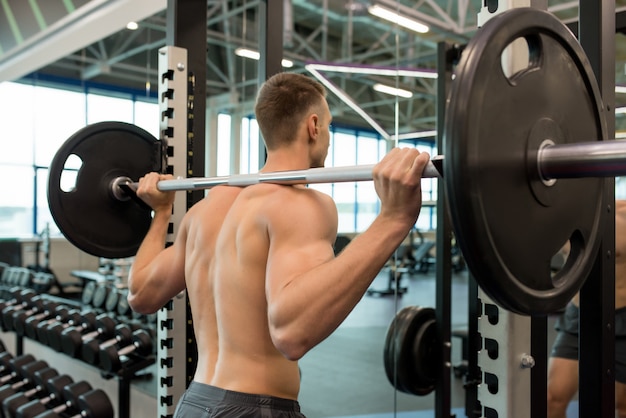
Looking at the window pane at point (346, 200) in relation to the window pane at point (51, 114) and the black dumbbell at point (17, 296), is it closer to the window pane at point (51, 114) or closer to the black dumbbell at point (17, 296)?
the black dumbbell at point (17, 296)

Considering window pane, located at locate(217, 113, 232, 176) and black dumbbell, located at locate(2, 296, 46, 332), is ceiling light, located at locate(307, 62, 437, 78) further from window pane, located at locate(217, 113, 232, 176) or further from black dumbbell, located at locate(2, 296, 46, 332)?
black dumbbell, located at locate(2, 296, 46, 332)

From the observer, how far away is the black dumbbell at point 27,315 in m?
4.01

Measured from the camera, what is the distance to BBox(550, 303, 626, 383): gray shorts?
2410 millimetres

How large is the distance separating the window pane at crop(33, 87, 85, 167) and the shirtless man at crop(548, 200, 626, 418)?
5742 millimetres

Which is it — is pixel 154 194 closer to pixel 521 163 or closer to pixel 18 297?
pixel 521 163

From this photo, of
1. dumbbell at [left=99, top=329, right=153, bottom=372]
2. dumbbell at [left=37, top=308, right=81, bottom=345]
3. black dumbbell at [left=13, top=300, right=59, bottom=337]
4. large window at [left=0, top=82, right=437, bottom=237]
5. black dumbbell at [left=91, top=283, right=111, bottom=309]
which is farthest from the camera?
large window at [left=0, top=82, right=437, bottom=237]

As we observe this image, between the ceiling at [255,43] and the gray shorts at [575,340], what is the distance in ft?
3.20

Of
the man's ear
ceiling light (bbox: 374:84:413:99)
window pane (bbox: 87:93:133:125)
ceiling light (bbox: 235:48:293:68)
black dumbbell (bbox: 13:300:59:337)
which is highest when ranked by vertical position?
ceiling light (bbox: 235:48:293:68)

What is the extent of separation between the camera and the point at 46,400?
319cm

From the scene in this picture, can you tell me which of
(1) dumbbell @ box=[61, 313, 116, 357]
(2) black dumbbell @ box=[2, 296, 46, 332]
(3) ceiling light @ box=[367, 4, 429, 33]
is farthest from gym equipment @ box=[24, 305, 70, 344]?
(3) ceiling light @ box=[367, 4, 429, 33]

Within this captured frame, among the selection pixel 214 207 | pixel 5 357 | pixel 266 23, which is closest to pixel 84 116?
pixel 5 357

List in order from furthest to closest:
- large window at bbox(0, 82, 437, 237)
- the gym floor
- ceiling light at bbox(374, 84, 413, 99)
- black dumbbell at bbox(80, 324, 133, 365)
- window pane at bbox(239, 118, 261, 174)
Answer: large window at bbox(0, 82, 437, 237) < the gym floor < window pane at bbox(239, 118, 261, 174) < ceiling light at bbox(374, 84, 413, 99) < black dumbbell at bbox(80, 324, 133, 365)

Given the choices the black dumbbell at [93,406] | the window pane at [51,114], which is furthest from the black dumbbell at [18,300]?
the window pane at [51,114]

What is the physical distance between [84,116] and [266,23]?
15.6 ft
